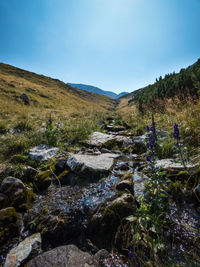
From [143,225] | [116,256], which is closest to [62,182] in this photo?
[116,256]

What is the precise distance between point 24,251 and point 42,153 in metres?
2.88

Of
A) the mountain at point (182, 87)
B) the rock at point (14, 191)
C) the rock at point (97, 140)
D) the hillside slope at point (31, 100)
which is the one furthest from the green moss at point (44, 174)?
the hillside slope at point (31, 100)

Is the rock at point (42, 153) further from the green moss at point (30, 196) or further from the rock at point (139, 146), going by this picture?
the rock at point (139, 146)

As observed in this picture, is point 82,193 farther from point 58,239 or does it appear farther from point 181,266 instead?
point 181,266

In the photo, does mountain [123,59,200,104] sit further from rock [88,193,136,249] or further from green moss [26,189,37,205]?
green moss [26,189,37,205]

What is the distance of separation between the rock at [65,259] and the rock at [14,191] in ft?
4.47

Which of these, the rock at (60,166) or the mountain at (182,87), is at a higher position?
Result: the mountain at (182,87)

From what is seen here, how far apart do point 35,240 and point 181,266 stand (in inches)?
77.7

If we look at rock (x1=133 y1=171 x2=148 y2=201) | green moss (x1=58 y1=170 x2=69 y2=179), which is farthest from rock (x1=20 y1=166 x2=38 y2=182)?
rock (x1=133 y1=171 x2=148 y2=201)

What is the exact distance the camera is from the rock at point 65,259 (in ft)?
5.50

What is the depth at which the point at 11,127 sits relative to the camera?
325 inches

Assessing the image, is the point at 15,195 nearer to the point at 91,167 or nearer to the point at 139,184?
the point at 91,167

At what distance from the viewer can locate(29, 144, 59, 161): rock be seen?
427 cm

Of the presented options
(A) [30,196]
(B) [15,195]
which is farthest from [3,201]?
(A) [30,196]
